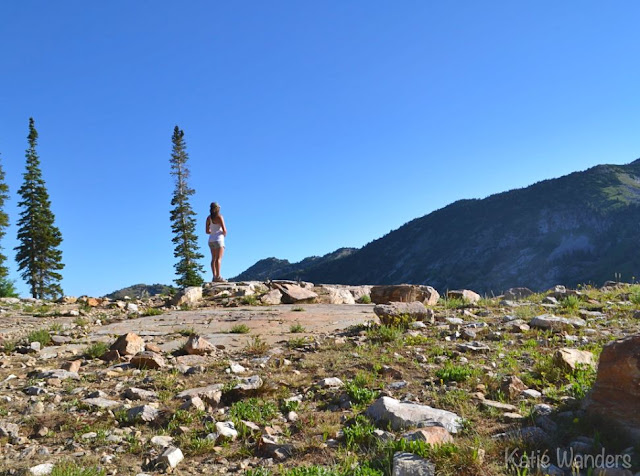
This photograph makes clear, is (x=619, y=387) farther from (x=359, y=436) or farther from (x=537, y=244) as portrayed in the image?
(x=537, y=244)

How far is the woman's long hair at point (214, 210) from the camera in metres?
16.8

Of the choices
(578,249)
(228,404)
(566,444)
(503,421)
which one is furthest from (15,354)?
(578,249)

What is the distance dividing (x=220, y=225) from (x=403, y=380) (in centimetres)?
1224

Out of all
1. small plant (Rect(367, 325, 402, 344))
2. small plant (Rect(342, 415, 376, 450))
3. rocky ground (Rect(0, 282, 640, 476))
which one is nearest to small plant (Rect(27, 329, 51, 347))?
rocky ground (Rect(0, 282, 640, 476))

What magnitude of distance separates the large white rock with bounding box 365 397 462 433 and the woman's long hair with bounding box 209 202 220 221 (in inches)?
510

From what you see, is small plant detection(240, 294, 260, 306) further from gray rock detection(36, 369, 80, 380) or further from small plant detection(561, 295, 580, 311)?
small plant detection(561, 295, 580, 311)

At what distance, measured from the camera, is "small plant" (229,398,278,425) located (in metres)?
5.07

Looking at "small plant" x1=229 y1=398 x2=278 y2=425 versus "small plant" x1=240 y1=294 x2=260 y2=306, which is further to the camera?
"small plant" x1=240 y1=294 x2=260 y2=306

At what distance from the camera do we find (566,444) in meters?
4.17

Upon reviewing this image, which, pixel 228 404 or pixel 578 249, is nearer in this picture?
pixel 228 404

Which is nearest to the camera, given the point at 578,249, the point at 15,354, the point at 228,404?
the point at 228,404

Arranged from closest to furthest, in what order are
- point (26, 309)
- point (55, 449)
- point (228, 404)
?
point (55, 449) < point (228, 404) < point (26, 309)

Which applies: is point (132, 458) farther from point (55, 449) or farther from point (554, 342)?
point (554, 342)

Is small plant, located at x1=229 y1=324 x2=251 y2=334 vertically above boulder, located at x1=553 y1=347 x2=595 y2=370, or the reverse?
small plant, located at x1=229 y1=324 x2=251 y2=334
